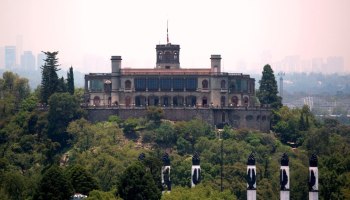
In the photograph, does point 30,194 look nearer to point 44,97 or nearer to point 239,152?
point 239,152

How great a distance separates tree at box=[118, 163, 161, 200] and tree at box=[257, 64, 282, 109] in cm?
5168

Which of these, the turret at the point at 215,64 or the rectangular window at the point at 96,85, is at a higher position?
the turret at the point at 215,64

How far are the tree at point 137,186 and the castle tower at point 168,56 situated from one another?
163ft

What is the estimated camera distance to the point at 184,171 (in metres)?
128

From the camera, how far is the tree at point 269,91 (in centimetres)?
15525

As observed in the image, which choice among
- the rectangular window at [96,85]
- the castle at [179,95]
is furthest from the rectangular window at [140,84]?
the rectangular window at [96,85]

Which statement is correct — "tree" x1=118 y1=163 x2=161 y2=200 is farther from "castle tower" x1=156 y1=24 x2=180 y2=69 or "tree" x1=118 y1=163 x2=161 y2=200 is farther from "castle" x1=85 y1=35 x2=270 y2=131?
"castle tower" x1=156 y1=24 x2=180 y2=69

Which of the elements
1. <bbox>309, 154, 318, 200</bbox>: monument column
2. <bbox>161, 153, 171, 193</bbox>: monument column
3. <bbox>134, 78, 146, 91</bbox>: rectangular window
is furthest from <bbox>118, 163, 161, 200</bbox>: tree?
<bbox>134, 78, 146, 91</bbox>: rectangular window

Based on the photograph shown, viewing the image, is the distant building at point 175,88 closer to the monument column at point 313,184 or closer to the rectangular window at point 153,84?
the rectangular window at point 153,84

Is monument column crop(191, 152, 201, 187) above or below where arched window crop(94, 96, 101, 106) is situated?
below

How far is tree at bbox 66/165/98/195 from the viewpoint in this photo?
10419cm

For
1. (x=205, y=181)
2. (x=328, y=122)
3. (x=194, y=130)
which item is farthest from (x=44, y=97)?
(x=328, y=122)

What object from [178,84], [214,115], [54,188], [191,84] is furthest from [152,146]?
[54,188]

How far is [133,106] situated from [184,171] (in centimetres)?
2103
